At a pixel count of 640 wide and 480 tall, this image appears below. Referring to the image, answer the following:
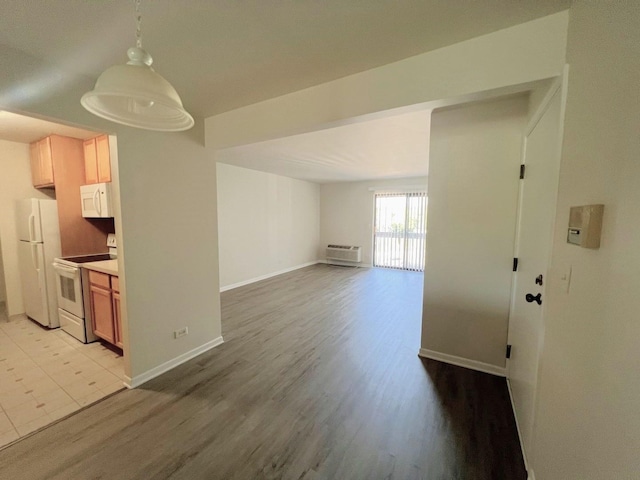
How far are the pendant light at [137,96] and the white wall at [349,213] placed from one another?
6279 millimetres

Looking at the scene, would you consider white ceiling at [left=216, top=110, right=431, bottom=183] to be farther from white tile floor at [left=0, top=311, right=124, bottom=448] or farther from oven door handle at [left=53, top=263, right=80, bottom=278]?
white tile floor at [left=0, top=311, right=124, bottom=448]

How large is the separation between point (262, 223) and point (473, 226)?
466 centimetres

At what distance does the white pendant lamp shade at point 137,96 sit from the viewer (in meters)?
0.90

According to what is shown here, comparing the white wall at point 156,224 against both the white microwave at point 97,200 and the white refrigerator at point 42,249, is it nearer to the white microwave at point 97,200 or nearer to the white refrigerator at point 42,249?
the white microwave at point 97,200

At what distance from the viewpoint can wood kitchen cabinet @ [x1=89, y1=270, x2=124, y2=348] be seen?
2.59 m

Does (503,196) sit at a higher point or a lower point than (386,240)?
higher

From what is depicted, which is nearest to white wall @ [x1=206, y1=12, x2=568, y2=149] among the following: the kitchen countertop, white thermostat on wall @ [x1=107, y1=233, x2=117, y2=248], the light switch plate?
the light switch plate

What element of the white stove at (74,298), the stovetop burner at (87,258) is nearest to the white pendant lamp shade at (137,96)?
the white stove at (74,298)

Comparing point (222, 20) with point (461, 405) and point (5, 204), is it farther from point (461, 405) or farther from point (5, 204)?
point (5, 204)

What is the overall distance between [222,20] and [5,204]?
4393 mm

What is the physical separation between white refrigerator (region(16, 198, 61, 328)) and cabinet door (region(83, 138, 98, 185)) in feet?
1.65

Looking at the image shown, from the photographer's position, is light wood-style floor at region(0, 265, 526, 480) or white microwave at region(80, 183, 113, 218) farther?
white microwave at region(80, 183, 113, 218)

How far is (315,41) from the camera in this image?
4.76 ft

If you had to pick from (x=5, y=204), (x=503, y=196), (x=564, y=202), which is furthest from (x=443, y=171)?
(x=5, y=204)
